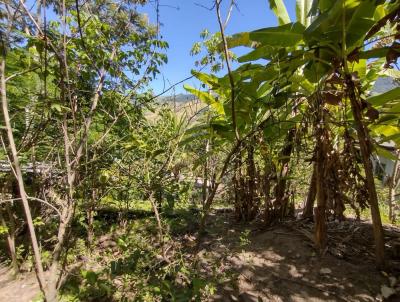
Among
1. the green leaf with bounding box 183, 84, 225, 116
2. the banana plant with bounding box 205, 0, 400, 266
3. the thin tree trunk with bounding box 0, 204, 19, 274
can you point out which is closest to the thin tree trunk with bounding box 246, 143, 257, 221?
the green leaf with bounding box 183, 84, 225, 116

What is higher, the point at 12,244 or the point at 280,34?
the point at 280,34

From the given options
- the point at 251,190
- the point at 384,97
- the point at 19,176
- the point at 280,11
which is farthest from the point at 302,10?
the point at 19,176

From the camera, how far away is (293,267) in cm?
248

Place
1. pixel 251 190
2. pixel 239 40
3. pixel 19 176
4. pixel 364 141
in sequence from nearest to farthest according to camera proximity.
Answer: pixel 19 176 → pixel 364 141 → pixel 239 40 → pixel 251 190

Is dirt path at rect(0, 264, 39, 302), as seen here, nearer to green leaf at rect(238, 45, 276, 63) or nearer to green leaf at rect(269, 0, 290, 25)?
green leaf at rect(238, 45, 276, 63)

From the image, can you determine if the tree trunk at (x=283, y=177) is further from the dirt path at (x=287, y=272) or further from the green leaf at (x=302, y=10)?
the green leaf at (x=302, y=10)

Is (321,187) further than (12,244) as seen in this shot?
No

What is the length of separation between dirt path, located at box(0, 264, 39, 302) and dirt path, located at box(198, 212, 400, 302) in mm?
1847

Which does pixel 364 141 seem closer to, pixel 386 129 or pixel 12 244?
pixel 386 129

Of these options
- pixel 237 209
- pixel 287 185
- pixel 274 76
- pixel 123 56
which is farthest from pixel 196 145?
pixel 274 76

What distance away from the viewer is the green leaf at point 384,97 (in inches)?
94.0

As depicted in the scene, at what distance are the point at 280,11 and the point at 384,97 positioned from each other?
4.33 ft

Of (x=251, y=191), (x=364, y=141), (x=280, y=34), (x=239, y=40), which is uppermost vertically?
(x=239, y=40)

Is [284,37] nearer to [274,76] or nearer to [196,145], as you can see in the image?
[274,76]
